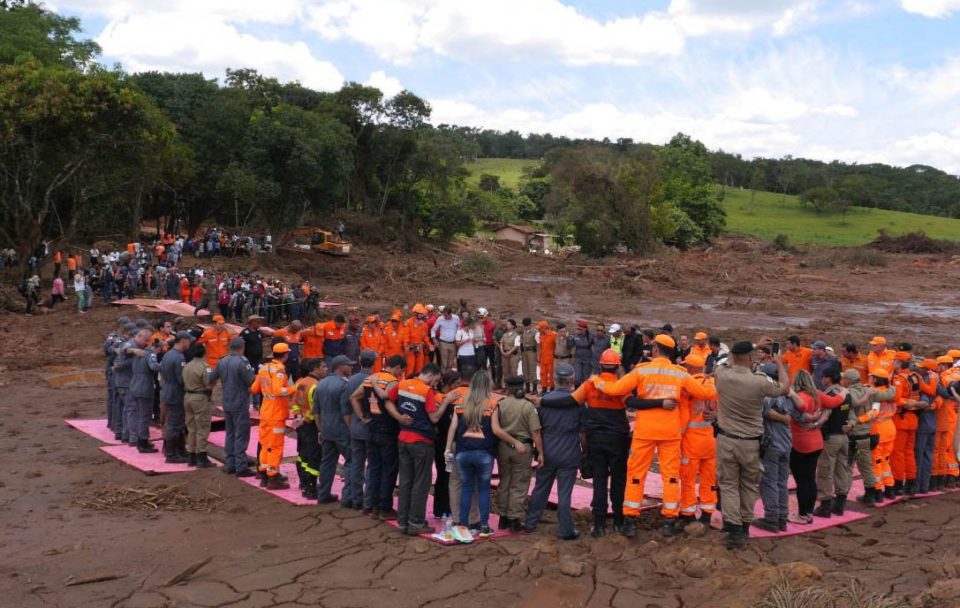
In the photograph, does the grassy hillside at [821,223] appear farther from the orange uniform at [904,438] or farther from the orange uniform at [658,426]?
the orange uniform at [658,426]

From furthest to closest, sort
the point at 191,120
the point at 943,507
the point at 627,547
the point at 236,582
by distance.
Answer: the point at 191,120 → the point at 943,507 → the point at 627,547 → the point at 236,582

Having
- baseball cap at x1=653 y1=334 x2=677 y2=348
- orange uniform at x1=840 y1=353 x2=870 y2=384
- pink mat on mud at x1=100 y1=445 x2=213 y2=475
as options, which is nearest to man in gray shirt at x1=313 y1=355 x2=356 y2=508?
pink mat on mud at x1=100 y1=445 x2=213 y2=475

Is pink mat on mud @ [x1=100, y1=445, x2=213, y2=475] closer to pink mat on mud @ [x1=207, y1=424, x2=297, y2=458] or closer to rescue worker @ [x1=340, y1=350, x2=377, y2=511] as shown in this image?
pink mat on mud @ [x1=207, y1=424, x2=297, y2=458]

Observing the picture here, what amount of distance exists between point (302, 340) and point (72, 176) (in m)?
18.6

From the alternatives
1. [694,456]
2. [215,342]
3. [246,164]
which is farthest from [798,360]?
[246,164]

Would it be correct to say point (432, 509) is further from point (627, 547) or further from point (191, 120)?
point (191, 120)

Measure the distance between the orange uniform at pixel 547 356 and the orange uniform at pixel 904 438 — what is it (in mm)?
7035

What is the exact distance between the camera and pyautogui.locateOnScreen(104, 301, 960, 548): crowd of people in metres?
7.38

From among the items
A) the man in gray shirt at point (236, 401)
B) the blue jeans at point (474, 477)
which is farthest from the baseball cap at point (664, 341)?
the man in gray shirt at point (236, 401)

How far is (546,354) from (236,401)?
7343 mm

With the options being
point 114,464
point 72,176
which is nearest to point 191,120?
point 72,176

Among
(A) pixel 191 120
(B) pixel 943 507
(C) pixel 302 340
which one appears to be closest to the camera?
(B) pixel 943 507

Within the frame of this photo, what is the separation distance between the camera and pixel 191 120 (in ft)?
135

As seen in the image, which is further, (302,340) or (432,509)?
(302,340)
